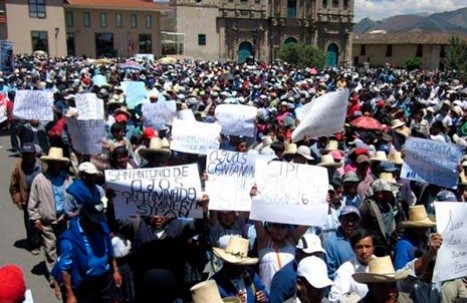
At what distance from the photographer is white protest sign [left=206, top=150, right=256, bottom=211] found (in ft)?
16.5

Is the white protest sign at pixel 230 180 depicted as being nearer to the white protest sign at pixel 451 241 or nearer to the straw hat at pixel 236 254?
the straw hat at pixel 236 254

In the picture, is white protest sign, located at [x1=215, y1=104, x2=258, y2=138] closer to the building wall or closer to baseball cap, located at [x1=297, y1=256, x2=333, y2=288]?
baseball cap, located at [x1=297, y1=256, x2=333, y2=288]

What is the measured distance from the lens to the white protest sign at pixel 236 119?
30.7 feet

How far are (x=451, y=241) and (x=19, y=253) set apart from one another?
5745 mm

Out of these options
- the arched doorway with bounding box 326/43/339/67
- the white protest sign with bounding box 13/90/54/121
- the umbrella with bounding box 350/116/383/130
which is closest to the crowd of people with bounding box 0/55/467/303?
the white protest sign with bounding box 13/90/54/121

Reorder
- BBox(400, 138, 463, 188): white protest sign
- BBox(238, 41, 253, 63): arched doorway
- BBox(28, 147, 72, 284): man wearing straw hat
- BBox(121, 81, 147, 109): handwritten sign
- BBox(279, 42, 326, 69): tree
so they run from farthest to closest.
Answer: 1. BBox(238, 41, 253, 63): arched doorway
2. BBox(279, 42, 326, 69): tree
3. BBox(121, 81, 147, 109): handwritten sign
4. BBox(400, 138, 463, 188): white protest sign
5. BBox(28, 147, 72, 284): man wearing straw hat

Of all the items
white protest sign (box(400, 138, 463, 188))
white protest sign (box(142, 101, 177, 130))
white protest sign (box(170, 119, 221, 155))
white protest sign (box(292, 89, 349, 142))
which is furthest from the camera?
white protest sign (box(142, 101, 177, 130))

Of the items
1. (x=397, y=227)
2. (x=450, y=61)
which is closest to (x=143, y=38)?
(x=450, y=61)

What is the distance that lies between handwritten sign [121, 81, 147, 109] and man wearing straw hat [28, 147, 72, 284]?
730 cm

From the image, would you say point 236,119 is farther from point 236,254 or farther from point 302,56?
point 302,56

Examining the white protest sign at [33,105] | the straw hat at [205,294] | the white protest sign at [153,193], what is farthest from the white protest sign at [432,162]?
the white protest sign at [33,105]

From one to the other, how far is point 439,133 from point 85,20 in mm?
54148

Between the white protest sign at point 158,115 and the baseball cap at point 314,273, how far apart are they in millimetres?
Result: 7369

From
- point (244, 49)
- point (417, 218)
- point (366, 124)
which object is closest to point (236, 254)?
point (417, 218)
